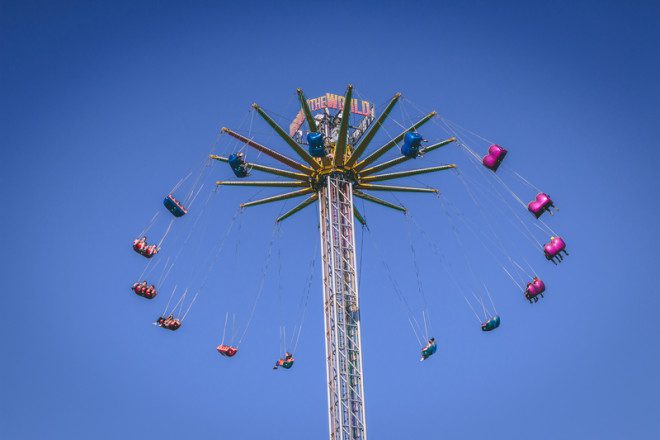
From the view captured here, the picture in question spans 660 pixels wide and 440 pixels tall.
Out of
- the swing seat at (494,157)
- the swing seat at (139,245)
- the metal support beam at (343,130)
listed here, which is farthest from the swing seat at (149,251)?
the swing seat at (494,157)

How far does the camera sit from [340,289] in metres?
29.9

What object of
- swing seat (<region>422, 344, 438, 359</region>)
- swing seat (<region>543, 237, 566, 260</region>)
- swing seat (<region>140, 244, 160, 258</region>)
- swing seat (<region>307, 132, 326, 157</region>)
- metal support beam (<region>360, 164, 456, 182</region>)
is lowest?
swing seat (<region>422, 344, 438, 359</region>)

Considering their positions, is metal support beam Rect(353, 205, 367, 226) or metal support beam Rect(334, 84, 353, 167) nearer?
metal support beam Rect(334, 84, 353, 167)

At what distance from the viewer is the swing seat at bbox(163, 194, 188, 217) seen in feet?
102

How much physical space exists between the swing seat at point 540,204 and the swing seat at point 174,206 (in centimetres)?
1335

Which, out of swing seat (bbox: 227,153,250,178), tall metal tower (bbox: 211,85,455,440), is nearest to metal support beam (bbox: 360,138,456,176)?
tall metal tower (bbox: 211,85,455,440)

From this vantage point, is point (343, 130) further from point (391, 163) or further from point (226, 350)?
point (226, 350)

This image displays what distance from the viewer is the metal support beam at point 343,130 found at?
28.9 m

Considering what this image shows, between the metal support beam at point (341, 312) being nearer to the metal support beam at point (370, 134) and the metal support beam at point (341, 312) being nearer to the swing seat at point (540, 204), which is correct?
the metal support beam at point (370, 134)

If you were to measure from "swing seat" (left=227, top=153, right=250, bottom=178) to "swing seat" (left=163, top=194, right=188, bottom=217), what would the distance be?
3016 millimetres

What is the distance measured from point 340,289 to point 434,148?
683cm

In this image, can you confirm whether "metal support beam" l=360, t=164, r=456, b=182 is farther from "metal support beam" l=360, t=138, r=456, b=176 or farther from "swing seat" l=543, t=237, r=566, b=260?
"swing seat" l=543, t=237, r=566, b=260

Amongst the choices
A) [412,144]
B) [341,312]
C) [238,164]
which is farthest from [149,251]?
[412,144]

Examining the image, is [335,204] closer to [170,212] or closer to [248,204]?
[248,204]
